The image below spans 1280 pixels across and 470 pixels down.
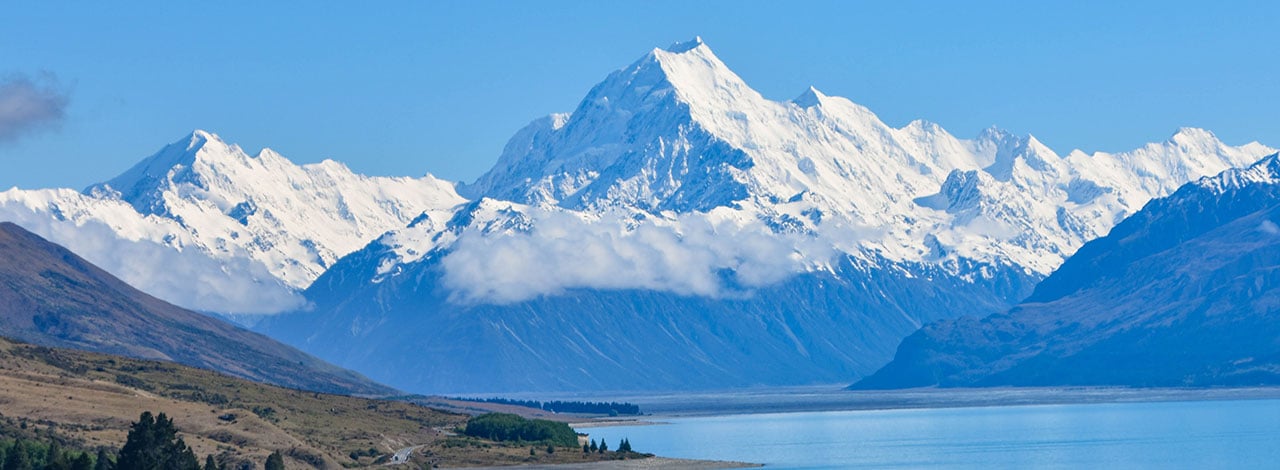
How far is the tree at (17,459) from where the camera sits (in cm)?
17875

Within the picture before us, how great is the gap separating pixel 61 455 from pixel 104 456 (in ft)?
16.5

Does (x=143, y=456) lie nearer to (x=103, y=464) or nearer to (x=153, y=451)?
(x=153, y=451)

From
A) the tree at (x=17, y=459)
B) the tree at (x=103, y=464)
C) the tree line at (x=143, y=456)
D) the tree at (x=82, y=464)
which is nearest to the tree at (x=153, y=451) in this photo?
the tree line at (x=143, y=456)

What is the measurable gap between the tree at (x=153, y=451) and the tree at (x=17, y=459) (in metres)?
8.30

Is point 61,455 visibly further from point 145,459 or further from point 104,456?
point 145,459

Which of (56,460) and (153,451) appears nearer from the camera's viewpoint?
(56,460)

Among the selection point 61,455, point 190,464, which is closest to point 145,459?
point 190,464

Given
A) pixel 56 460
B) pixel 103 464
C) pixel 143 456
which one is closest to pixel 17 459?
pixel 103 464

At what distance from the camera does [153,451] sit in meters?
Answer: 178

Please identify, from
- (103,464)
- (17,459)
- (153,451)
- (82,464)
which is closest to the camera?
(82,464)

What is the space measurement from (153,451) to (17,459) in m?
11.9

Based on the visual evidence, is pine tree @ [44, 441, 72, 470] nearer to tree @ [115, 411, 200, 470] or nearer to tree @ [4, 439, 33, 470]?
tree @ [4, 439, 33, 470]

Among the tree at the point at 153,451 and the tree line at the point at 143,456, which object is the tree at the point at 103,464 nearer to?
the tree line at the point at 143,456

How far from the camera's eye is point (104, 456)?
636 feet
